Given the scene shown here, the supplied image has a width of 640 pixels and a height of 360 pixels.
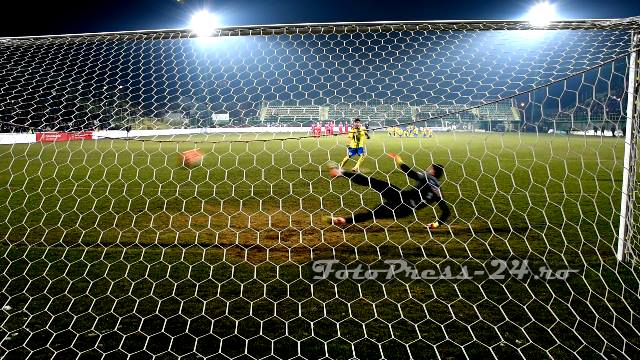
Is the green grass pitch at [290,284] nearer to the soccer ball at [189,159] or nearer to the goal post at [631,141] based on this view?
the goal post at [631,141]

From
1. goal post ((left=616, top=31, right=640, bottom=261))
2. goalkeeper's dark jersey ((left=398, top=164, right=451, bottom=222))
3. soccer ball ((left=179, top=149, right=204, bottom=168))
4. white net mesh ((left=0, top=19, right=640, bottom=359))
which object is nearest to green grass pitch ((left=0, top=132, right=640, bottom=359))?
white net mesh ((left=0, top=19, right=640, bottom=359))

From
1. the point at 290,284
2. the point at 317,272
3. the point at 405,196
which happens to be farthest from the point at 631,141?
the point at 290,284

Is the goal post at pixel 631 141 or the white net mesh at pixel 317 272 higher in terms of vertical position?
the goal post at pixel 631 141

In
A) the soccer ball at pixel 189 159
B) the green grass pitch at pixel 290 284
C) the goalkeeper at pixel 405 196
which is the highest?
the soccer ball at pixel 189 159

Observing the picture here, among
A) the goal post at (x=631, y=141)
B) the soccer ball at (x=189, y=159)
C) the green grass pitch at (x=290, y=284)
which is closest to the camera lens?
the green grass pitch at (x=290, y=284)

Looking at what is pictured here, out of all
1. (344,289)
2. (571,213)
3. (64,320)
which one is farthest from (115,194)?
(571,213)

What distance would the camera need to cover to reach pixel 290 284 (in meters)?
2.27

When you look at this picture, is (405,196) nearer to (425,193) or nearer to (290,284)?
(425,193)

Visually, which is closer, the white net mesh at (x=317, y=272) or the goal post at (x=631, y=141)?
the white net mesh at (x=317, y=272)

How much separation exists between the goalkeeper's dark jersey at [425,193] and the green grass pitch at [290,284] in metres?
0.17

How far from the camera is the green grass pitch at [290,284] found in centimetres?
171

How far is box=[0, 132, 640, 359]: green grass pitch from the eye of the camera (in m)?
1.71

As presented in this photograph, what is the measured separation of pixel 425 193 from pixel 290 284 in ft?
5.96

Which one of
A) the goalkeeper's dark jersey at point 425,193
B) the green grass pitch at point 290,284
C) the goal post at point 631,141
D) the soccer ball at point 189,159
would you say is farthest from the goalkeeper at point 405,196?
the soccer ball at point 189,159
